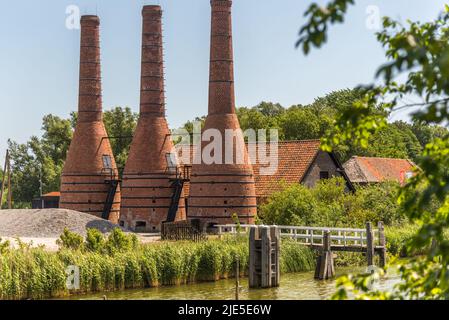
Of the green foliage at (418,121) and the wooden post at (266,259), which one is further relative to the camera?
the wooden post at (266,259)

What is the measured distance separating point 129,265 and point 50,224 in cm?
1444

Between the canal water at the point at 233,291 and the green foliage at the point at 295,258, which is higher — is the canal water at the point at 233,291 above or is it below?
below

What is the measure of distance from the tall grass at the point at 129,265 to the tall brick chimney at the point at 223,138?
865 cm

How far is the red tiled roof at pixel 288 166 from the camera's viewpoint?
1608 inches

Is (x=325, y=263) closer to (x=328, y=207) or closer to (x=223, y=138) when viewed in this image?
(x=328, y=207)

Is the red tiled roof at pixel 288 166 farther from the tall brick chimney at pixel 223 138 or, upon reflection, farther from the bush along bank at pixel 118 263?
the bush along bank at pixel 118 263

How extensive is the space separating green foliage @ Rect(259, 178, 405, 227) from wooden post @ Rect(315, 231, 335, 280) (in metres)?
5.66

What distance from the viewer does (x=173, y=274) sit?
981 inches

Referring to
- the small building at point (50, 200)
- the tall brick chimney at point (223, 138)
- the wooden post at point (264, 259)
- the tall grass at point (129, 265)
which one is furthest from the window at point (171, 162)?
the small building at point (50, 200)
